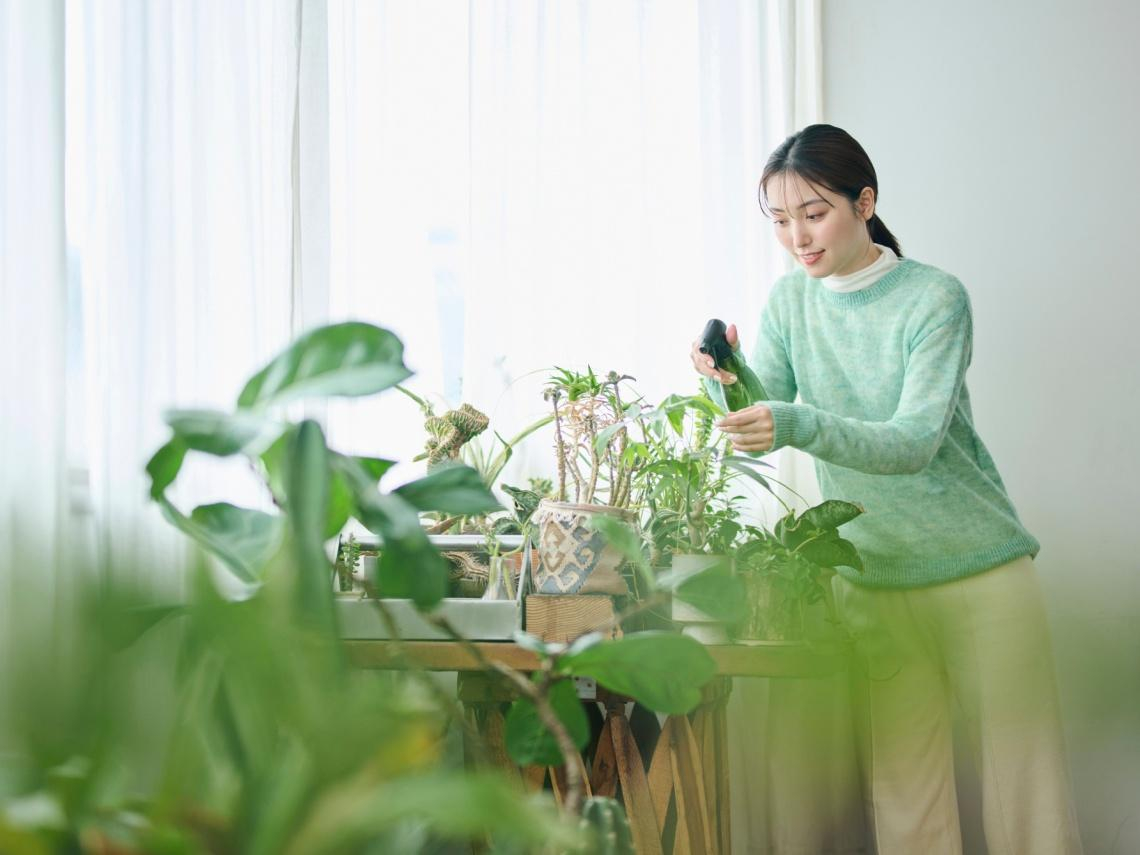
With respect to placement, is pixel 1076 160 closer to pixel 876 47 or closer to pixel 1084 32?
pixel 1084 32

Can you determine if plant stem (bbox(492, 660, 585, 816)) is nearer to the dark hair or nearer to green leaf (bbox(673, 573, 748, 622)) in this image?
green leaf (bbox(673, 573, 748, 622))

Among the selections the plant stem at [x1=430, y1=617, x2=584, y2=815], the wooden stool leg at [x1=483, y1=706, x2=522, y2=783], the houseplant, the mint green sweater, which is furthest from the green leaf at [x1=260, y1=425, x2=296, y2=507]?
the wooden stool leg at [x1=483, y1=706, x2=522, y2=783]

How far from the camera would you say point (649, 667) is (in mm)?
481

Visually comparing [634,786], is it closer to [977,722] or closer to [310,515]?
[977,722]

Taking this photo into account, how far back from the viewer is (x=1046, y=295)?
2.21 meters

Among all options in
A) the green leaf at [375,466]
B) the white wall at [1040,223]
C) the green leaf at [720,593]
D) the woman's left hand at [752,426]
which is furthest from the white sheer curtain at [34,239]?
the white wall at [1040,223]

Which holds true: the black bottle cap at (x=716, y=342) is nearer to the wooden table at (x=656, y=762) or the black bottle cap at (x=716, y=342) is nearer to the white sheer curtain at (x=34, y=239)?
the wooden table at (x=656, y=762)

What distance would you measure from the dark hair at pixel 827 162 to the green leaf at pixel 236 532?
4.61ft

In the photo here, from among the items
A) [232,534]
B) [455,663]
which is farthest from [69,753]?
[455,663]

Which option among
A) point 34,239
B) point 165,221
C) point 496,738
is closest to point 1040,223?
point 496,738

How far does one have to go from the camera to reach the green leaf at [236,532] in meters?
0.40

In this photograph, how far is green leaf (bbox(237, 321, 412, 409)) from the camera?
41cm

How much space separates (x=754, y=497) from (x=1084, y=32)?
1.24 metres

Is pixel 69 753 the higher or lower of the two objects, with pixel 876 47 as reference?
lower
